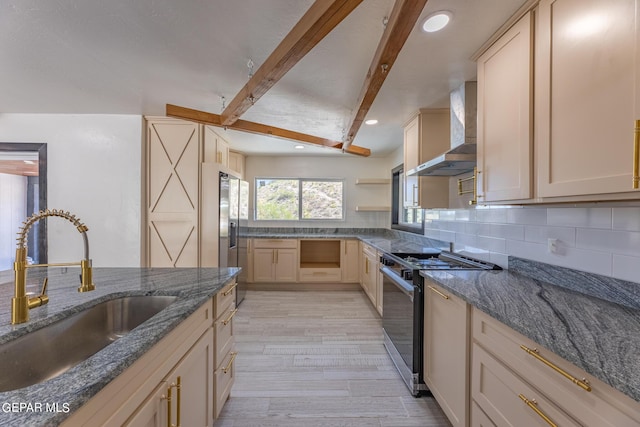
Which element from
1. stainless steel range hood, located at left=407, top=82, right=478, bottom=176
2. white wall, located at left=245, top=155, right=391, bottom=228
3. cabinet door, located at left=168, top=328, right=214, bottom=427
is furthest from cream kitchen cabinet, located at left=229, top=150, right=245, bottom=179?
cabinet door, located at left=168, top=328, right=214, bottom=427

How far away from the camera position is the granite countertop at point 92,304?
0.56 meters

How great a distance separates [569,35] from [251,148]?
3.85 meters

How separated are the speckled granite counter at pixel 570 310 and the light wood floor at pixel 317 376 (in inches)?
36.5

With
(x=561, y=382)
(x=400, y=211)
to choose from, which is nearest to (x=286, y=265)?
(x=400, y=211)

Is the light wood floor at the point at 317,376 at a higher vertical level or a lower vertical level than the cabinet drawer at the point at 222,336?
lower

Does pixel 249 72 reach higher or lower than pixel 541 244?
higher

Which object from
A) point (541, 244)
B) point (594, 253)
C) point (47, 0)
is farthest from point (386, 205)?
point (47, 0)

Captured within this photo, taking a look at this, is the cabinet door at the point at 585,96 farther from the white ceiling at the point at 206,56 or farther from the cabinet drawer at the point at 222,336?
the cabinet drawer at the point at 222,336

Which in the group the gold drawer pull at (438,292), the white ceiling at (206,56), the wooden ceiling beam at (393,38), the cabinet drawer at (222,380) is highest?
the white ceiling at (206,56)

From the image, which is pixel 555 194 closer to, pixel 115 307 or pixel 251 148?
pixel 115 307

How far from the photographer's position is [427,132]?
Result: 104 inches

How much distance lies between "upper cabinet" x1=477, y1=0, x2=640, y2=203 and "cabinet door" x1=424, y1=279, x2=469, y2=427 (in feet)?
2.25

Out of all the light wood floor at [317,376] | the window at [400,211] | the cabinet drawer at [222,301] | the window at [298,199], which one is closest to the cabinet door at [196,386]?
the cabinet drawer at [222,301]

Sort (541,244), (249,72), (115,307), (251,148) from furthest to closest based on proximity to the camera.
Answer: (251,148) < (249,72) < (541,244) < (115,307)
